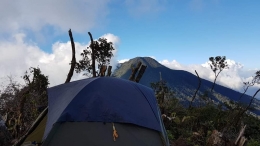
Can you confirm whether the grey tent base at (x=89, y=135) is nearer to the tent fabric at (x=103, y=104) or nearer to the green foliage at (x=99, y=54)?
the tent fabric at (x=103, y=104)

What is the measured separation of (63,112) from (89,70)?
1898 centimetres

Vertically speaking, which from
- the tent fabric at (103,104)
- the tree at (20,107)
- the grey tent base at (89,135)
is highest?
the tent fabric at (103,104)

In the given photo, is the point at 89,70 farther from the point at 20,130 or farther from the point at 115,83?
the point at 115,83

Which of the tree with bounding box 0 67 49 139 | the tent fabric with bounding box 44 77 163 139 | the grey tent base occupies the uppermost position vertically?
the tent fabric with bounding box 44 77 163 139

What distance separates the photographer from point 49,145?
196 inches

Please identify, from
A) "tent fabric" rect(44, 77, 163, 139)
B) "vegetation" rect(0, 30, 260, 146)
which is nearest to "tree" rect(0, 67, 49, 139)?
"vegetation" rect(0, 30, 260, 146)

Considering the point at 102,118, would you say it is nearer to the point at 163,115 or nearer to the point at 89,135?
the point at 89,135

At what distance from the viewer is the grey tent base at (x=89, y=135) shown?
16.5ft

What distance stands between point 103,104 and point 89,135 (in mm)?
655

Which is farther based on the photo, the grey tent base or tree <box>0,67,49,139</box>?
tree <box>0,67,49,139</box>

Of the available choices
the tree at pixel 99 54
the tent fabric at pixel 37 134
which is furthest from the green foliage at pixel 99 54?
the tent fabric at pixel 37 134

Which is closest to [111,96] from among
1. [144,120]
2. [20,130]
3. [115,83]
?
[115,83]

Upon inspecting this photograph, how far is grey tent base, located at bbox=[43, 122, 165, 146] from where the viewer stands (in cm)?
502

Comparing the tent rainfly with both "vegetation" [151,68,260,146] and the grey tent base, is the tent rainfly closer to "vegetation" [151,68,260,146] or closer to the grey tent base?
the grey tent base
